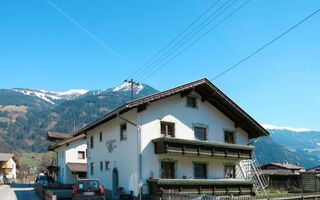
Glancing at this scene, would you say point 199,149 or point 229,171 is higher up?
point 199,149

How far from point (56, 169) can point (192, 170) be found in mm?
36256

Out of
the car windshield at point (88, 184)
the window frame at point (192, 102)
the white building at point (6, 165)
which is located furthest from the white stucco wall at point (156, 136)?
the white building at point (6, 165)

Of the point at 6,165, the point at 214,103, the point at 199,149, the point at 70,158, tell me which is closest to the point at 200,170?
the point at 199,149

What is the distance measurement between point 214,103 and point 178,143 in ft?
22.8

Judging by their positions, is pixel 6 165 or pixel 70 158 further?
pixel 6 165

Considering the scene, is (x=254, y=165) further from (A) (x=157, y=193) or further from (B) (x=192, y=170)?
(A) (x=157, y=193)

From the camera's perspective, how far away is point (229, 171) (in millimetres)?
27812

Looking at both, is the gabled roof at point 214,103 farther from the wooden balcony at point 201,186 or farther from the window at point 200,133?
the wooden balcony at point 201,186

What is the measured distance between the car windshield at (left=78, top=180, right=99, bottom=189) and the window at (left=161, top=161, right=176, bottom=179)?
5.64 meters

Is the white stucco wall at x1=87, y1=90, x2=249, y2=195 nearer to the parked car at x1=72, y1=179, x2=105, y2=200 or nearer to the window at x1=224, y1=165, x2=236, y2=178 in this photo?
the window at x1=224, y1=165, x2=236, y2=178

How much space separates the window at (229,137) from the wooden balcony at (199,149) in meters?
2.11

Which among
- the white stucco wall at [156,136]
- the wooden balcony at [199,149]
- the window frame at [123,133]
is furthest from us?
the window frame at [123,133]

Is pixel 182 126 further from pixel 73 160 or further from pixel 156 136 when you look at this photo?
pixel 73 160

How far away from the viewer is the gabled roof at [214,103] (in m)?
23.7
